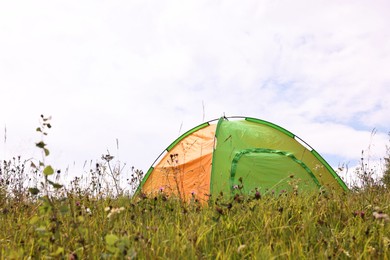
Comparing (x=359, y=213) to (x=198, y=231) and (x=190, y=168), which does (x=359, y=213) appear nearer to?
(x=198, y=231)

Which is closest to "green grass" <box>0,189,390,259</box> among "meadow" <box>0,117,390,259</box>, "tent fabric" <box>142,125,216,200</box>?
"meadow" <box>0,117,390,259</box>

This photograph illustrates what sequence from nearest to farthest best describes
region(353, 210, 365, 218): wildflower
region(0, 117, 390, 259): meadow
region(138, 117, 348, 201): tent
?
region(0, 117, 390, 259): meadow → region(353, 210, 365, 218): wildflower → region(138, 117, 348, 201): tent

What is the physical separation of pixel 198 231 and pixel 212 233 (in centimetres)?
21

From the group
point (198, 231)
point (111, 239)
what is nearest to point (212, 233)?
point (198, 231)

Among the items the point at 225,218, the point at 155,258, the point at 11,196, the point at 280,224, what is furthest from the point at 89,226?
the point at 11,196

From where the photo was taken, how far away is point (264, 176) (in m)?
7.81

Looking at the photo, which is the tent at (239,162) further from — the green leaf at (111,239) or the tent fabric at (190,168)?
the green leaf at (111,239)

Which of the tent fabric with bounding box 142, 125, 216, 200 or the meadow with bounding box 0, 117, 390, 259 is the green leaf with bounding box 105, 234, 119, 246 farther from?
the tent fabric with bounding box 142, 125, 216, 200

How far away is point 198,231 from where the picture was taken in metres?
3.77

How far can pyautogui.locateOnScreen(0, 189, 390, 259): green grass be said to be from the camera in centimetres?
332

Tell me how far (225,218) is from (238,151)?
3.63 metres

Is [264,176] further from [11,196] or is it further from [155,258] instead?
[155,258]

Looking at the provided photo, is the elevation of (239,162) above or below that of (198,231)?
above

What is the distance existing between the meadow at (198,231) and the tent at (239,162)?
208cm
